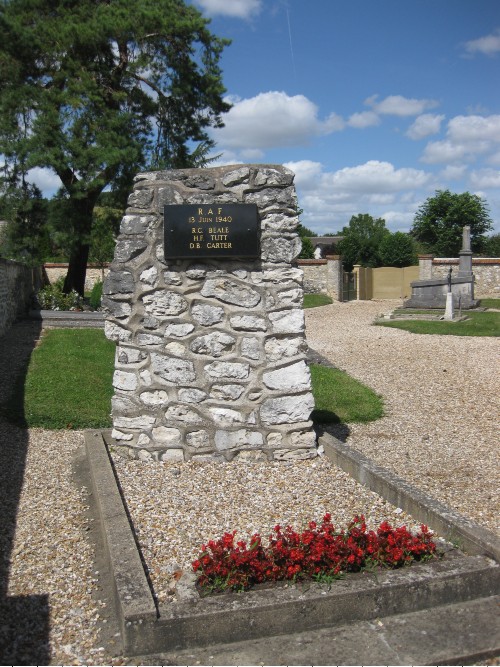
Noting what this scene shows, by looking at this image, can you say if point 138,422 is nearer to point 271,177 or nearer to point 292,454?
point 292,454

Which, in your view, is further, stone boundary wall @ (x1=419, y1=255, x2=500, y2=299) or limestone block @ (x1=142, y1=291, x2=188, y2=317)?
stone boundary wall @ (x1=419, y1=255, x2=500, y2=299)

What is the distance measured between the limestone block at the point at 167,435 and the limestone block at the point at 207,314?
3.09 ft

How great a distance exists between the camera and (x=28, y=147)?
53.5ft

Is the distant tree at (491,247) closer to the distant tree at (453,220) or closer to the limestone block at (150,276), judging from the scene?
the distant tree at (453,220)

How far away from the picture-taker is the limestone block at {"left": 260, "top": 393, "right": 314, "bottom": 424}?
548 cm

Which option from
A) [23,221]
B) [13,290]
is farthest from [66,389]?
[23,221]

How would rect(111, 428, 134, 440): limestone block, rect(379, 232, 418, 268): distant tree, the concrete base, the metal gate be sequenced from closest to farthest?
1. the concrete base
2. rect(111, 428, 134, 440): limestone block
3. the metal gate
4. rect(379, 232, 418, 268): distant tree

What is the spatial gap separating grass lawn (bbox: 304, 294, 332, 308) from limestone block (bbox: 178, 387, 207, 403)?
19785 millimetres

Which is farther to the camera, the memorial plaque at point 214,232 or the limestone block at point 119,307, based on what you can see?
the limestone block at point 119,307

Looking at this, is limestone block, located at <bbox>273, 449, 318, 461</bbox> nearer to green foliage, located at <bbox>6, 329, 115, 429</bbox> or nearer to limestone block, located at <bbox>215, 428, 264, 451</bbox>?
limestone block, located at <bbox>215, 428, 264, 451</bbox>

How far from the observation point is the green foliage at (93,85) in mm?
16531

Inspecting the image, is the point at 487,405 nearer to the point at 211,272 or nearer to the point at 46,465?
the point at 211,272

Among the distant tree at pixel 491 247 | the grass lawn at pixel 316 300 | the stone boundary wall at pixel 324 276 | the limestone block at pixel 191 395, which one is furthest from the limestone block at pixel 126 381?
the distant tree at pixel 491 247

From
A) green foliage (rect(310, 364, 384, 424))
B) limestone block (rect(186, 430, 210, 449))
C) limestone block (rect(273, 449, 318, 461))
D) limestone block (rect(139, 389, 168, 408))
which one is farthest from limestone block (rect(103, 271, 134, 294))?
green foliage (rect(310, 364, 384, 424))
